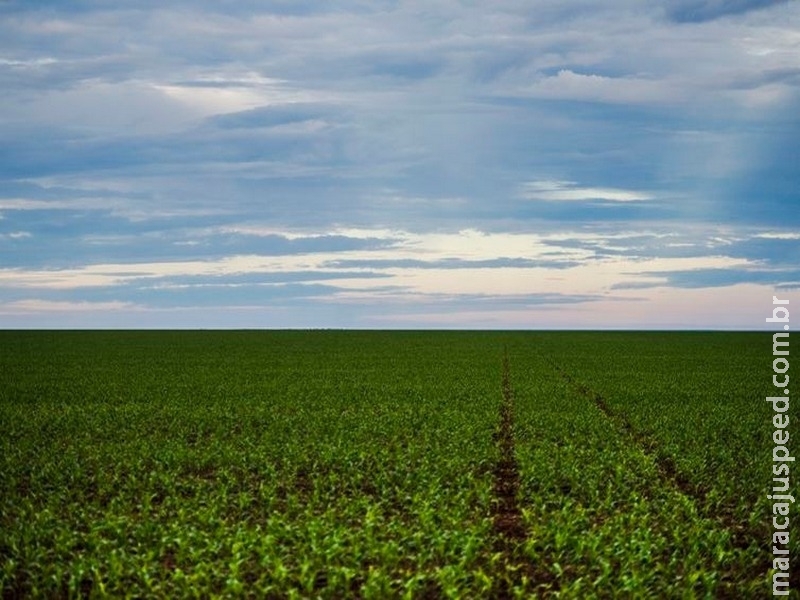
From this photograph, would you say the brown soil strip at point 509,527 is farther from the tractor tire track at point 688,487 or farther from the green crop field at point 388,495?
the tractor tire track at point 688,487

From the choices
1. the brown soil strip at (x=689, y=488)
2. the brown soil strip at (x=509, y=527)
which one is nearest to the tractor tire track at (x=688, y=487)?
the brown soil strip at (x=689, y=488)

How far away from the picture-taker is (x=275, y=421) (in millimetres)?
25078

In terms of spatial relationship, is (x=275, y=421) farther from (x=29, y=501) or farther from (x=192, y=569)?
(x=192, y=569)

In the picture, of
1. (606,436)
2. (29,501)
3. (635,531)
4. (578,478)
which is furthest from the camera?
(606,436)

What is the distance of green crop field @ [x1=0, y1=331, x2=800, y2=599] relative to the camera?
11.1m

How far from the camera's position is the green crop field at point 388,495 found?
36.3 ft

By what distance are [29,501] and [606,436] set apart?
48.2 feet

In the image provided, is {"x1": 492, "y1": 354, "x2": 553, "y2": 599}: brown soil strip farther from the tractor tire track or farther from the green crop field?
the tractor tire track

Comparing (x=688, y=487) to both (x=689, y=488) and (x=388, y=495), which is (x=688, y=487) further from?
(x=388, y=495)

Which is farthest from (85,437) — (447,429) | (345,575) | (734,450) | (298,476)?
(734,450)

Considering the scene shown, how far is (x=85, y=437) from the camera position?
22594 mm

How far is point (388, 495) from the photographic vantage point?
1540 cm

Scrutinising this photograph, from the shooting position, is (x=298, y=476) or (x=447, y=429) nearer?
(x=298, y=476)

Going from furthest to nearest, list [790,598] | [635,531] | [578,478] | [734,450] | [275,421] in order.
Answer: [275,421] < [734,450] < [578,478] < [635,531] < [790,598]
